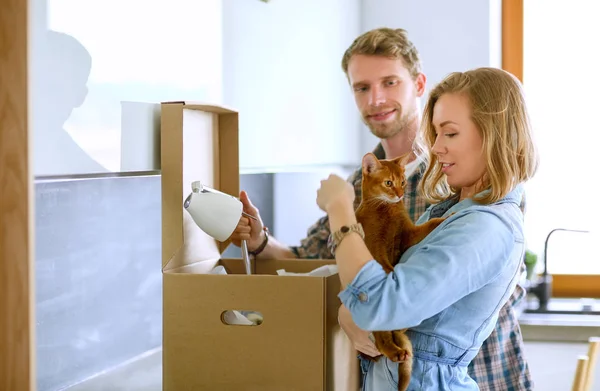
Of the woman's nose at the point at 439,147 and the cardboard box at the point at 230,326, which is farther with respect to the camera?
the cardboard box at the point at 230,326

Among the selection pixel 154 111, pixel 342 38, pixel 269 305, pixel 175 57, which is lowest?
pixel 269 305

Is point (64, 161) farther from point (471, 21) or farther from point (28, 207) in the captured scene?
point (471, 21)

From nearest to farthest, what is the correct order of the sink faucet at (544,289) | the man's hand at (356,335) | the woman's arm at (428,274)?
the woman's arm at (428,274) < the man's hand at (356,335) < the sink faucet at (544,289)

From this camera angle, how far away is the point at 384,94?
207cm

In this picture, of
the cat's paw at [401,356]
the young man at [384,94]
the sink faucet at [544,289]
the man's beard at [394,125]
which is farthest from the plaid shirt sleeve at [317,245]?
the sink faucet at [544,289]

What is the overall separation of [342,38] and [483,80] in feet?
4.93

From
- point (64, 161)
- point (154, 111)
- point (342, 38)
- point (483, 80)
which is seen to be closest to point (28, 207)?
point (64, 161)

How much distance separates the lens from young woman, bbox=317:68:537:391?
1103 millimetres

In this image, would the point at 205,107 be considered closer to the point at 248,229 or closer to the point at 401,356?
the point at 248,229

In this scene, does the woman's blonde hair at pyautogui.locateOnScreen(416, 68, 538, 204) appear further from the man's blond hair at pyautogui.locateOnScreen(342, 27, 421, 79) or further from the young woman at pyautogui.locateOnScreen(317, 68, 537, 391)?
the man's blond hair at pyautogui.locateOnScreen(342, 27, 421, 79)

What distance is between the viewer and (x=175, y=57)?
1536 mm

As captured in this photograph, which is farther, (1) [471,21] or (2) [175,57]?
(1) [471,21]

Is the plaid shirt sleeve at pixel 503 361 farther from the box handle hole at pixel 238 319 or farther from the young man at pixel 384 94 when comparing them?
the box handle hole at pixel 238 319

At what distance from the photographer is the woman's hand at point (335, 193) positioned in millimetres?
1216
